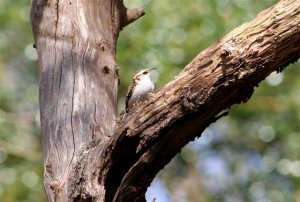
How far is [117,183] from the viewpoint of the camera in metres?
3.76

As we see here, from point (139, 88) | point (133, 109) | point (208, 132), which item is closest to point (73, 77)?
point (133, 109)


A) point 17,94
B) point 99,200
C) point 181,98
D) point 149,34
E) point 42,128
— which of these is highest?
point 17,94

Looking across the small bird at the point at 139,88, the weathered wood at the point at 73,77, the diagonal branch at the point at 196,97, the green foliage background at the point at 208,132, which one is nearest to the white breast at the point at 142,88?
the small bird at the point at 139,88

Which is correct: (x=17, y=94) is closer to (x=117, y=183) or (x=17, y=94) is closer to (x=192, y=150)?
(x=192, y=150)

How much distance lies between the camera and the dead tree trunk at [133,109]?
11.5ft

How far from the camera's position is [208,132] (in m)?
10.2

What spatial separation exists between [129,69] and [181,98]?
4.69 metres

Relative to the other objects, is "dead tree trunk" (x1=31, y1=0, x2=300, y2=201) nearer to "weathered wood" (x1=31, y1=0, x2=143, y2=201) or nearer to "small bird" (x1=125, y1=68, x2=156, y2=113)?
"weathered wood" (x1=31, y1=0, x2=143, y2=201)

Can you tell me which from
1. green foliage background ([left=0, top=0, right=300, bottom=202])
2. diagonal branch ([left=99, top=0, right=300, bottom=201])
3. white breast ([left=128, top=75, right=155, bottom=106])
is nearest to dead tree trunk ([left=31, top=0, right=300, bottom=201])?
diagonal branch ([left=99, top=0, right=300, bottom=201])

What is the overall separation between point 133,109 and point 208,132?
653 cm

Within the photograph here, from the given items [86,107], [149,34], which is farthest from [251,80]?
[149,34]

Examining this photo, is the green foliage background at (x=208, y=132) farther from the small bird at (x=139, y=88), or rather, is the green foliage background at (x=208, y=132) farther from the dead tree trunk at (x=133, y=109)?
the dead tree trunk at (x=133, y=109)

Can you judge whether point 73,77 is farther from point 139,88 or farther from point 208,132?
point 208,132

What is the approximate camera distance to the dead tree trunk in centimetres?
350
